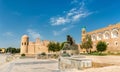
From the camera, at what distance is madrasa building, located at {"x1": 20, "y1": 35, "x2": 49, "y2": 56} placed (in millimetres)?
59094

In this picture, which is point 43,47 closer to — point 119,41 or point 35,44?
point 35,44

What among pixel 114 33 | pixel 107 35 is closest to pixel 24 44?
pixel 107 35

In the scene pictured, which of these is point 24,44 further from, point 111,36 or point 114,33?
point 114,33

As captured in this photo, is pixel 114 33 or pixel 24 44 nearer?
pixel 114 33

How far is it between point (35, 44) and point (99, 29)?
2748cm

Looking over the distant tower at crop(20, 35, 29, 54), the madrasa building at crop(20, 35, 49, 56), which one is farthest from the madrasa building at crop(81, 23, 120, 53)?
the distant tower at crop(20, 35, 29, 54)

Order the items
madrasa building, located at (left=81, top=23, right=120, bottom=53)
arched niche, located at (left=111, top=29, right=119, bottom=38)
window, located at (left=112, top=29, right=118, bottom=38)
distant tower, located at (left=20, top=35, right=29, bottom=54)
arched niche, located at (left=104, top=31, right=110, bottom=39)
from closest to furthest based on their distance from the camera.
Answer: madrasa building, located at (left=81, top=23, right=120, bottom=53)
arched niche, located at (left=111, top=29, right=119, bottom=38)
window, located at (left=112, top=29, right=118, bottom=38)
arched niche, located at (left=104, top=31, right=110, bottom=39)
distant tower, located at (left=20, top=35, right=29, bottom=54)

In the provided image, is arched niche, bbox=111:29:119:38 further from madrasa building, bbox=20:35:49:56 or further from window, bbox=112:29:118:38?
madrasa building, bbox=20:35:49:56

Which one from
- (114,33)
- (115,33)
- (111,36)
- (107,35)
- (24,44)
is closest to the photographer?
(115,33)

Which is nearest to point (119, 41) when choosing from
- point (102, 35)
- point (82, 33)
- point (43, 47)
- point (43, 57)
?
point (102, 35)

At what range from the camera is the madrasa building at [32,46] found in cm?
5909

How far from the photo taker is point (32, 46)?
199 ft

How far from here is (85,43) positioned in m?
42.1

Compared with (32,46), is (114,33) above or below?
above
